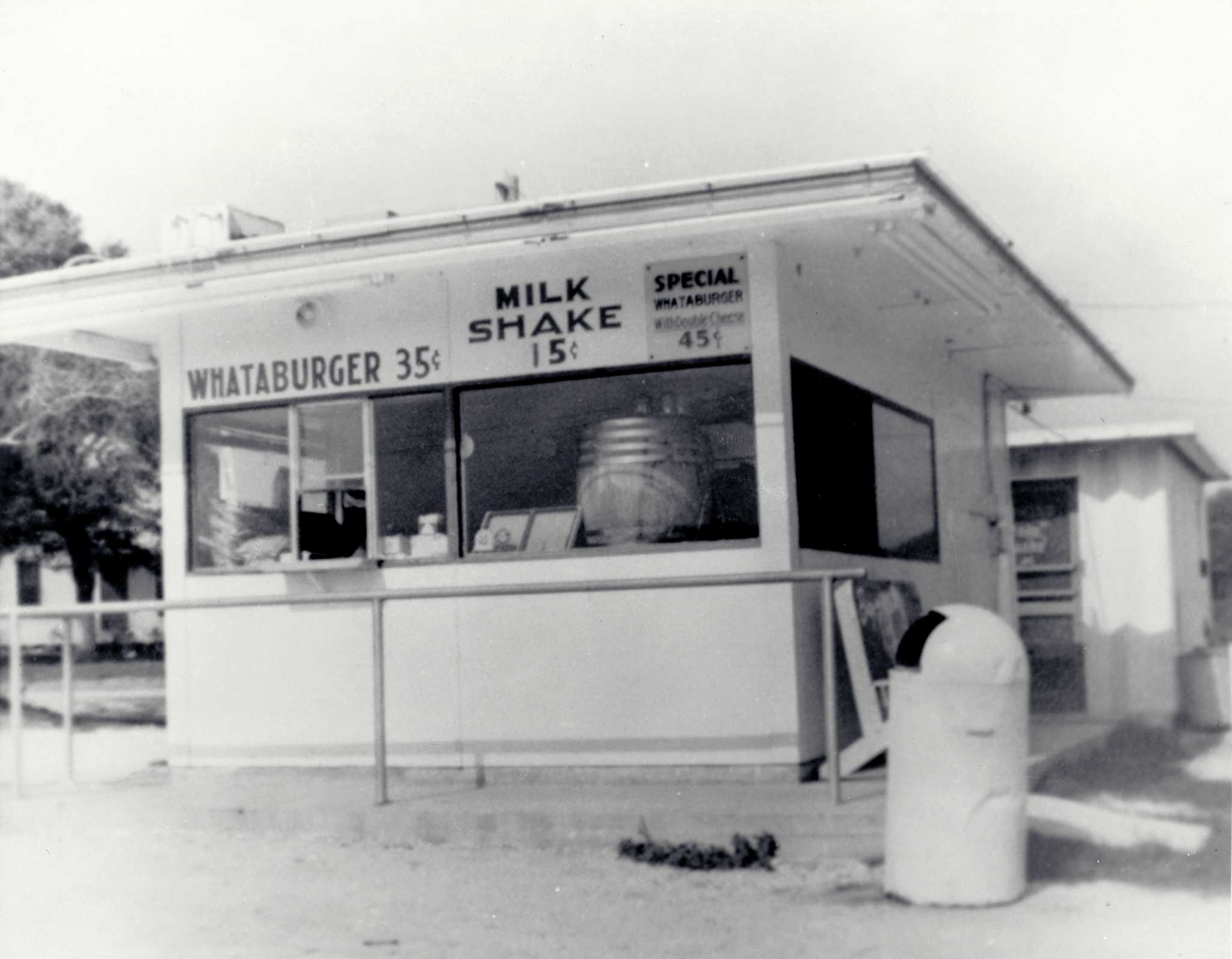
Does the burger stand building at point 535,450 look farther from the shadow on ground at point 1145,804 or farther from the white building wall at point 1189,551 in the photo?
the white building wall at point 1189,551

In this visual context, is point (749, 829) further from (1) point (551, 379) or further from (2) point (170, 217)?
(2) point (170, 217)

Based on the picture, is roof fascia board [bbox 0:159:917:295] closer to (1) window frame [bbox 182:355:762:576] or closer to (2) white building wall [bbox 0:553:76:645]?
(1) window frame [bbox 182:355:762:576]

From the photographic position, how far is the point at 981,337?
37.7ft

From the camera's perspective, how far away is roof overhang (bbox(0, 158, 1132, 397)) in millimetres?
7254

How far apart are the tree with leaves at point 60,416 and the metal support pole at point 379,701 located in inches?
413

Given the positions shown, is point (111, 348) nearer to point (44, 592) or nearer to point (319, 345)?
point (319, 345)

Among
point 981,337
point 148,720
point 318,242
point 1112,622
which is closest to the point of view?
point 318,242

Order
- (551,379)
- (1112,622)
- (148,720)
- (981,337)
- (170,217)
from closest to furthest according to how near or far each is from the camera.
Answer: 1. (551,379)
2. (170,217)
3. (981,337)
4. (1112,622)
5. (148,720)

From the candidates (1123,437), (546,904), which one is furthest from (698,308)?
(1123,437)

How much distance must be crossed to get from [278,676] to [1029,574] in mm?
8258

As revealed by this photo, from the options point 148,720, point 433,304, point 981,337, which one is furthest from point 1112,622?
point 148,720

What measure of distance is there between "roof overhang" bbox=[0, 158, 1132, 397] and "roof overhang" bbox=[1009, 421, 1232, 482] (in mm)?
3851

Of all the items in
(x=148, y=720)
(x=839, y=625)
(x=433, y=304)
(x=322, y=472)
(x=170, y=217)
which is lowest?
(x=148, y=720)

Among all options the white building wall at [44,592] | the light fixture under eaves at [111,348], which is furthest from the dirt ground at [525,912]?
the white building wall at [44,592]
